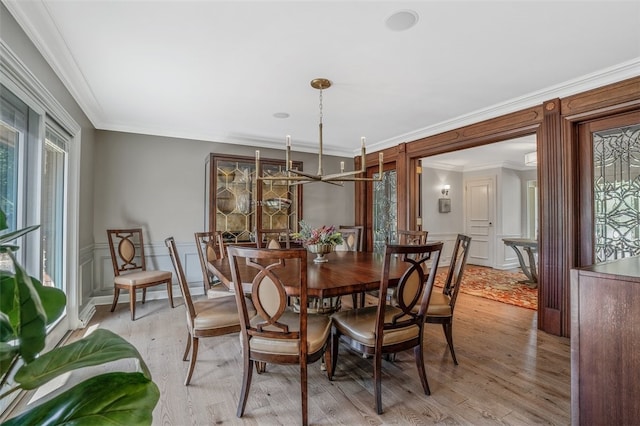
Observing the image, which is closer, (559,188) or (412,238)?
(559,188)

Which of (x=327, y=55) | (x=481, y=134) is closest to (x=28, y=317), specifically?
(x=327, y=55)

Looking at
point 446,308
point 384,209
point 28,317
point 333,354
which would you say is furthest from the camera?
point 384,209

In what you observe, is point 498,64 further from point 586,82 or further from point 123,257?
point 123,257

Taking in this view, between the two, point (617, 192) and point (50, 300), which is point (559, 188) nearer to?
point (617, 192)

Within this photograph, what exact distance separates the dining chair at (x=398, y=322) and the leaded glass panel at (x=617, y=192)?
1959 millimetres

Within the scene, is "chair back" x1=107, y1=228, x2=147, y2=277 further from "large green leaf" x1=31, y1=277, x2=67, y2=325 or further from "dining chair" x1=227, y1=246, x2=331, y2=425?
"large green leaf" x1=31, y1=277, x2=67, y2=325

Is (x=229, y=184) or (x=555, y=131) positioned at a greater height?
(x=555, y=131)

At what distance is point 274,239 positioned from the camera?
165 inches

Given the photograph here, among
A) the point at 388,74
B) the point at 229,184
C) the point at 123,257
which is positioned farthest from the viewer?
the point at 229,184

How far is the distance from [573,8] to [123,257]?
4.68 metres

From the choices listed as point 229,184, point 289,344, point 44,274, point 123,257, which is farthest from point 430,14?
point 123,257

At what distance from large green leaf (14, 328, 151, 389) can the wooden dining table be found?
3.58 ft

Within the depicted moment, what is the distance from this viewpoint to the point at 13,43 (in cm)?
176

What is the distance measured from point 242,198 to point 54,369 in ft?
12.5
